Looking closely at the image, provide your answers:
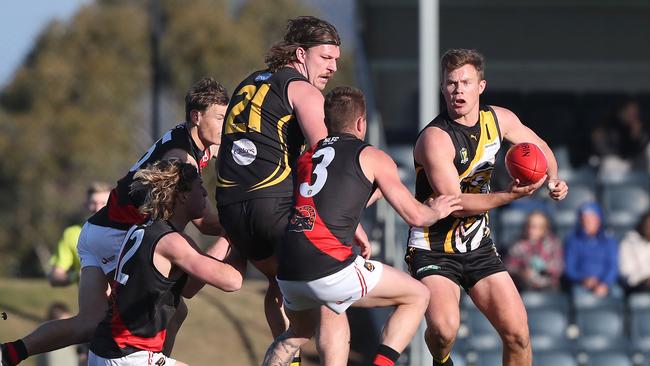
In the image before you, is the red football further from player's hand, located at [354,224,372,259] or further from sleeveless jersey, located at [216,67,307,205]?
sleeveless jersey, located at [216,67,307,205]

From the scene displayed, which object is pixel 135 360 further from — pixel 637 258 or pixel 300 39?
pixel 637 258

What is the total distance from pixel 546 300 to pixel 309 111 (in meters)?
6.42

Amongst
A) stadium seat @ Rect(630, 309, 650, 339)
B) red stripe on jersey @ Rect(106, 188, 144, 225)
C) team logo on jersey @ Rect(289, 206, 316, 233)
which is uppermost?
team logo on jersey @ Rect(289, 206, 316, 233)

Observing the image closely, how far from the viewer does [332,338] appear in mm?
5645

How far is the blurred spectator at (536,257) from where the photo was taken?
11.1 m

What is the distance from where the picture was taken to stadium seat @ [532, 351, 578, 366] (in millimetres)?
11000

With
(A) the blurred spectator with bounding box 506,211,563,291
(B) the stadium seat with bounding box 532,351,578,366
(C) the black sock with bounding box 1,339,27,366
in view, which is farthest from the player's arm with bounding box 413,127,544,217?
(B) the stadium seat with bounding box 532,351,578,366

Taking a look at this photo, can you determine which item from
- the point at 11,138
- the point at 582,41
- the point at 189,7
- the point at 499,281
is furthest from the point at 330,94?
the point at 189,7

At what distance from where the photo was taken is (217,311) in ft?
37.4

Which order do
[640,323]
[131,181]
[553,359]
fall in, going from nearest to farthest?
[131,181], [553,359], [640,323]

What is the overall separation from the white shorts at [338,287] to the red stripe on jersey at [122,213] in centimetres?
124

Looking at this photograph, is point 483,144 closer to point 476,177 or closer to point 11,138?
point 476,177

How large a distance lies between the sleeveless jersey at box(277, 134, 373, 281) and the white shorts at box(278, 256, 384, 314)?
4 cm

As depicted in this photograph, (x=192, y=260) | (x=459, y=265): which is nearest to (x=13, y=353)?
(x=192, y=260)
